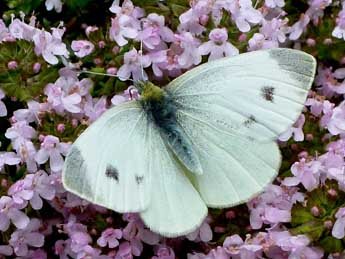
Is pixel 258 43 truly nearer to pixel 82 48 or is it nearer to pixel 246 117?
pixel 246 117

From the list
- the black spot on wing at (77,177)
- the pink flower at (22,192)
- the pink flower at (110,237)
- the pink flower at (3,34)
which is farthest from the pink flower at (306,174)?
the pink flower at (3,34)

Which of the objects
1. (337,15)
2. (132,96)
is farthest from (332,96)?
(132,96)

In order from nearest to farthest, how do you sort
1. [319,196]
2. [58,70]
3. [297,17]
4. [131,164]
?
[131,164]
[319,196]
[58,70]
[297,17]

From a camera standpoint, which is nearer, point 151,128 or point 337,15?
point 151,128

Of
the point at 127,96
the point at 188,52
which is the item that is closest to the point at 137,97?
the point at 127,96

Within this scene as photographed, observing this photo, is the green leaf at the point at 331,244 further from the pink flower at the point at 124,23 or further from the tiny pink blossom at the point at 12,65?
the tiny pink blossom at the point at 12,65

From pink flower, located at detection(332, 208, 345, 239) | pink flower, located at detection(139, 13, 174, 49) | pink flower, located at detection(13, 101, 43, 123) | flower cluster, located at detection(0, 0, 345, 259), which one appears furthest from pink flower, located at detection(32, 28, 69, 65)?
pink flower, located at detection(332, 208, 345, 239)

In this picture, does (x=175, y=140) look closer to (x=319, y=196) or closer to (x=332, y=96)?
(x=319, y=196)

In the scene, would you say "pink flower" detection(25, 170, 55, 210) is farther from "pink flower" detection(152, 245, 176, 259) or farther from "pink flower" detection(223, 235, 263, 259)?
"pink flower" detection(223, 235, 263, 259)
